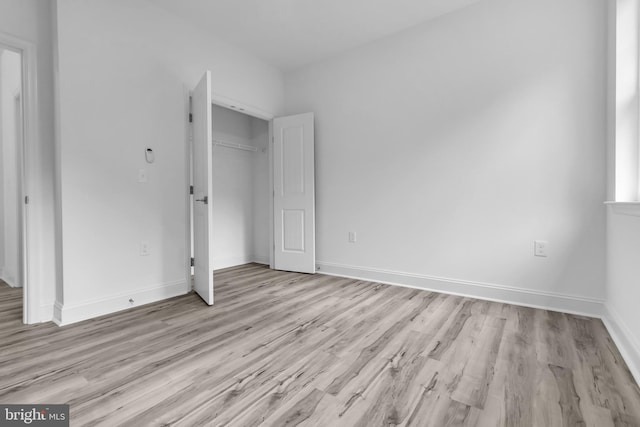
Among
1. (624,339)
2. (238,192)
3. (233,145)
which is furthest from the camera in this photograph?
(238,192)

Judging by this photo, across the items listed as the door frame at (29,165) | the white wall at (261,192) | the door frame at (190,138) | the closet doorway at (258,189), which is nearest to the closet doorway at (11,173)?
the door frame at (29,165)

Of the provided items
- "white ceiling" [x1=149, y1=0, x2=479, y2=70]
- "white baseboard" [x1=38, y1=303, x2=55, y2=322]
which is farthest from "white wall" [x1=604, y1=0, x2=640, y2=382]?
"white baseboard" [x1=38, y1=303, x2=55, y2=322]

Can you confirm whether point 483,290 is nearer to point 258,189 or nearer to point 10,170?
point 258,189

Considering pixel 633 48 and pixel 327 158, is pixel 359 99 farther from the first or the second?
pixel 633 48

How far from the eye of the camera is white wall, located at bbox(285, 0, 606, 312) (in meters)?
2.38

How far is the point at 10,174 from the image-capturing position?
3.42m

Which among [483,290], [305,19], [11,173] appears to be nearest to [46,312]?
[11,173]

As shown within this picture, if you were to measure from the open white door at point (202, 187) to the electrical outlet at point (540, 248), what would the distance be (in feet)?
8.99

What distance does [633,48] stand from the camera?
6.56 ft

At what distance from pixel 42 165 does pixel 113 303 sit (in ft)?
3.87

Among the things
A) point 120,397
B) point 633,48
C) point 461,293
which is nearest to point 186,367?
point 120,397

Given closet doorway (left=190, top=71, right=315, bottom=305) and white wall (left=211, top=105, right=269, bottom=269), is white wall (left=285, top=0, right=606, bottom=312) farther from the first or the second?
white wall (left=211, top=105, right=269, bottom=269)

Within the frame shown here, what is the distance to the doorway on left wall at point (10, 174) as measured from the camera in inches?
124

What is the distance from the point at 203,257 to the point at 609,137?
3345 millimetres
